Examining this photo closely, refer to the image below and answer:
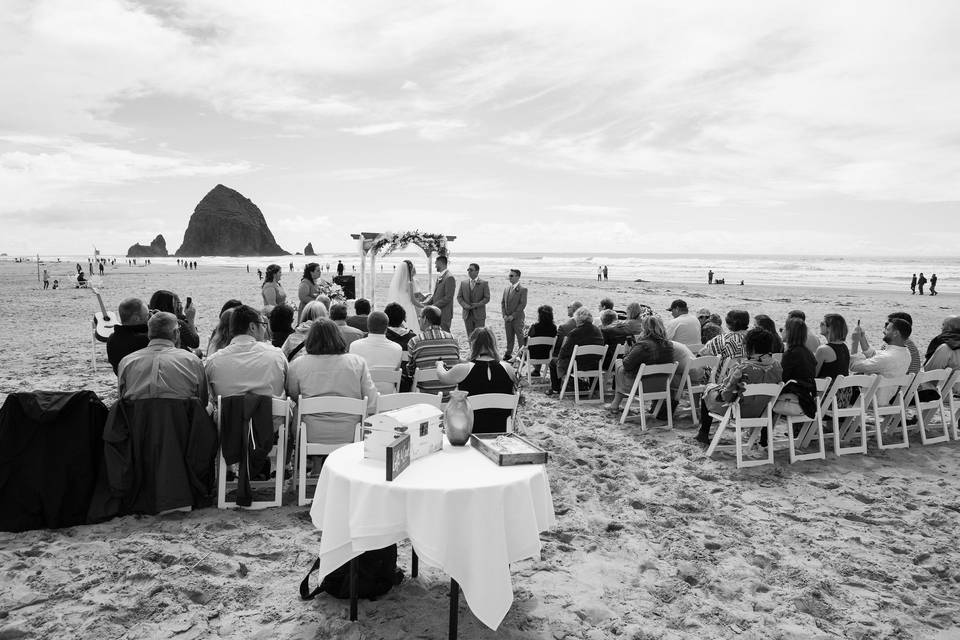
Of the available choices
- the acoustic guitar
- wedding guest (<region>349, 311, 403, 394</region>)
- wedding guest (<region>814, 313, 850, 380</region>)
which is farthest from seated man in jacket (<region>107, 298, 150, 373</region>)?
wedding guest (<region>814, 313, 850, 380</region>)

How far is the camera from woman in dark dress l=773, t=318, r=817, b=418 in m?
5.52

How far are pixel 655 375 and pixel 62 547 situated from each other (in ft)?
17.4

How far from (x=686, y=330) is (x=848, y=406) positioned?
192cm

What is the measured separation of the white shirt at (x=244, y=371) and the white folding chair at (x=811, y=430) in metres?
4.35

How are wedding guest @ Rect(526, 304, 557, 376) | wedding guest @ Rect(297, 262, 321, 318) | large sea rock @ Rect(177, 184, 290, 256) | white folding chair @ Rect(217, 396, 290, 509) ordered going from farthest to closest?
large sea rock @ Rect(177, 184, 290, 256)
wedding guest @ Rect(297, 262, 321, 318)
wedding guest @ Rect(526, 304, 557, 376)
white folding chair @ Rect(217, 396, 290, 509)

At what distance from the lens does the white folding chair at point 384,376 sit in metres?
5.53

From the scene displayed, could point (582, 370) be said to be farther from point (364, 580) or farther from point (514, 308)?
point (364, 580)

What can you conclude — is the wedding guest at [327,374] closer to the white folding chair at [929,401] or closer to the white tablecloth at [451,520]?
the white tablecloth at [451,520]

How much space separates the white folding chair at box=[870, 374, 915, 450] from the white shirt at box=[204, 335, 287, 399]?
17.7 ft

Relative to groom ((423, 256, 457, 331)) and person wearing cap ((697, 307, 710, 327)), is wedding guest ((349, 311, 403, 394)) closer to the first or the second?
person wearing cap ((697, 307, 710, 327))

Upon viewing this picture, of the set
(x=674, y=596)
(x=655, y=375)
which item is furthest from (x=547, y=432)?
(x=674, y=596)

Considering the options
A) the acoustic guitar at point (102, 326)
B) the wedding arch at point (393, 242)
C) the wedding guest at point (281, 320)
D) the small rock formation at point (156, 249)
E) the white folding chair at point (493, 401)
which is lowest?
the white folding chair at point (493, 401)

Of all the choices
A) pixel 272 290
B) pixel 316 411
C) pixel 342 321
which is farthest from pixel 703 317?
pixel 272 290

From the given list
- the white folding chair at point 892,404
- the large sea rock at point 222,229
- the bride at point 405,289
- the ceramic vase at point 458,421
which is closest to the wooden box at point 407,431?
the ceramic vase at point 458,421
